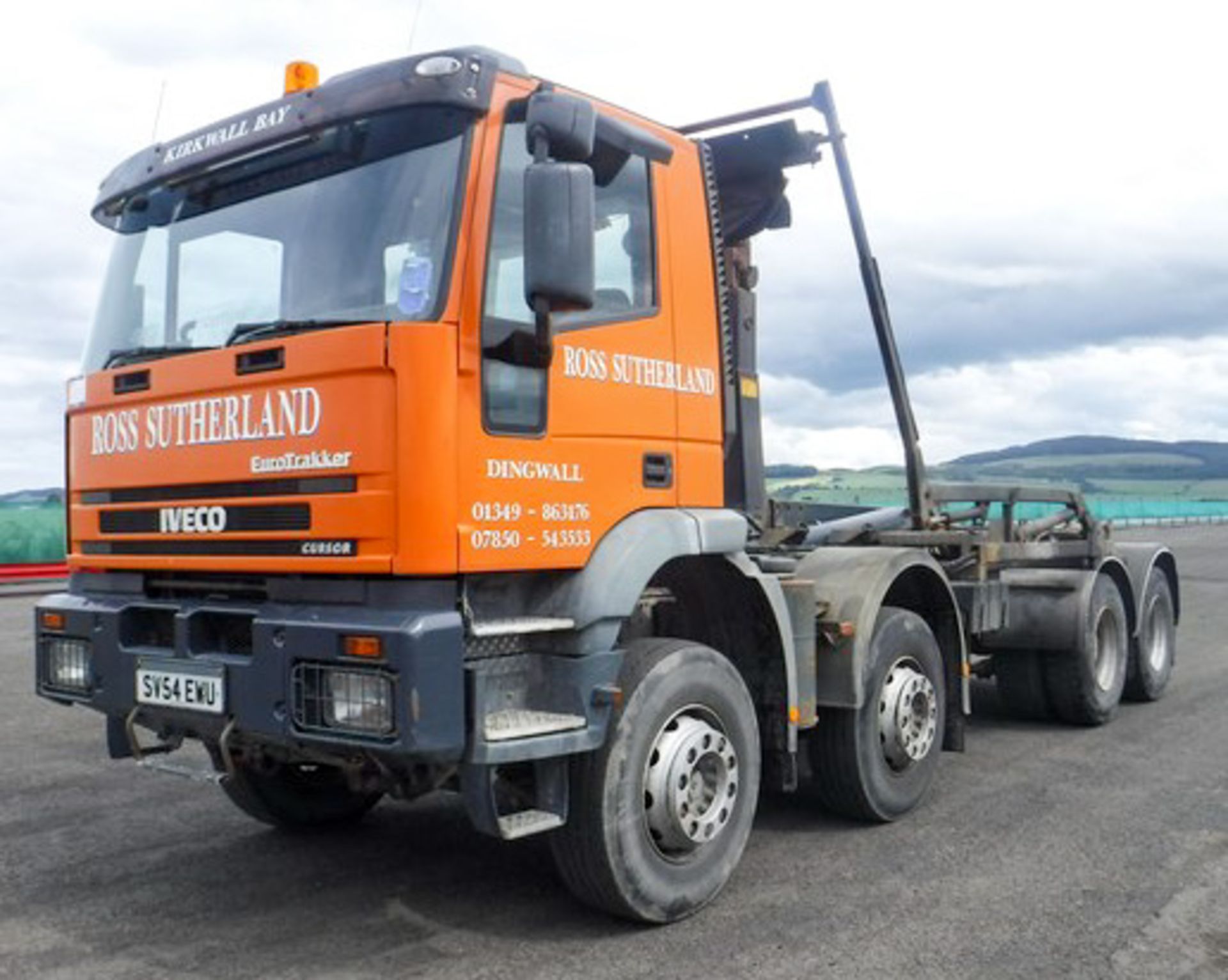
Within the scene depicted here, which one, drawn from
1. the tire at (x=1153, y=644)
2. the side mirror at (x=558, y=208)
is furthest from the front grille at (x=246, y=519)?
the tire at (x=1153, y=644)

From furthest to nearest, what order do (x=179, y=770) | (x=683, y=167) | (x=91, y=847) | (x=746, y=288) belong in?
(x=746, y=288), (x=91, y=847), (x=683, y=167), (x=179, y=770)

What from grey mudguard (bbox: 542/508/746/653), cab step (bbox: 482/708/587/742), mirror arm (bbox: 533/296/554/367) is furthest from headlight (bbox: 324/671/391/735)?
mirror arm (bbox: 533/296/554/367)

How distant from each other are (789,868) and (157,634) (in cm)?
275

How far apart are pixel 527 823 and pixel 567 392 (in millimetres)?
1487

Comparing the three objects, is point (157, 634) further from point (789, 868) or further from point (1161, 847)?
point (1161, 847)

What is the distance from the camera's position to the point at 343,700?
12.6ft

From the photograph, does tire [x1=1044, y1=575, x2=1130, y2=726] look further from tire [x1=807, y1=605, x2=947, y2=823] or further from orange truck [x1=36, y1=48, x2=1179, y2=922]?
orange truck [x1=36, y1=48, x2=1179, y2=922]

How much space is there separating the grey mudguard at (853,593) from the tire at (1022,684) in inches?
92.3

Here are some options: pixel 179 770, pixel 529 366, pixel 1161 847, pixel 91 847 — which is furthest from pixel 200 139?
pixel 1161 847

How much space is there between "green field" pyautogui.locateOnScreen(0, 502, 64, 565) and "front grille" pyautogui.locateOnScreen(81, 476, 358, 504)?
20.5 meters

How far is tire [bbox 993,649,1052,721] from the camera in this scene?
→ 831cm

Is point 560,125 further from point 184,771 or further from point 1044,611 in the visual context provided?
point 1044,611

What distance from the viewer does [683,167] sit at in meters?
4.99

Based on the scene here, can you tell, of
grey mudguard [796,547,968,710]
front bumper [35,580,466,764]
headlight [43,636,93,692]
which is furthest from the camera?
grey mudguard [796,547,968,710]
